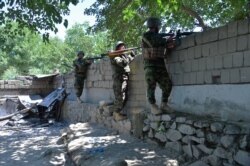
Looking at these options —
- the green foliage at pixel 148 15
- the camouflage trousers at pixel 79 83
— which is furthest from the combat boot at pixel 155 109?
the camouflage trousers at pixel 79 83

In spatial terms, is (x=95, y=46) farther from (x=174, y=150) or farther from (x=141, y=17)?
(x=174, y=150)

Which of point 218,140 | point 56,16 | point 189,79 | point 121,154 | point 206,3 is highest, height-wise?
point 206,3

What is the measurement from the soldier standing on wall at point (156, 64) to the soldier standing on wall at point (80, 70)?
544 centimetres

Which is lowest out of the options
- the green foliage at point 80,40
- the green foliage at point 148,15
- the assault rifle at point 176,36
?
the assault rifle at point 176,36

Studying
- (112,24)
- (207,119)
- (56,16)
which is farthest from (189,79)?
(112,24)

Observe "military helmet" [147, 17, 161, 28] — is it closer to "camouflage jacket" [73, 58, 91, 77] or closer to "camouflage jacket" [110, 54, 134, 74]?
"camouflage jacket" [110, 54, 134, 74]

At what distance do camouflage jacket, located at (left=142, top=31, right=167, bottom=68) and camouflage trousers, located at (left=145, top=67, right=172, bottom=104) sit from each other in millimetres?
84

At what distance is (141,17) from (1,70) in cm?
2213

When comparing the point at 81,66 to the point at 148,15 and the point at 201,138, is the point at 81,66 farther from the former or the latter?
the point at 201,138

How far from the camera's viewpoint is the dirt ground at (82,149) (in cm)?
558

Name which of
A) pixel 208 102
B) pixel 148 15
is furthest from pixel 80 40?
pixel 208 102

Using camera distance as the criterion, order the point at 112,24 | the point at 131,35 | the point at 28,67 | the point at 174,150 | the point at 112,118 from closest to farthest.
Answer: the point at 174,150 → the point at 112,118 → the point at 112,24 → the point at 131,35 → the point at 28,67

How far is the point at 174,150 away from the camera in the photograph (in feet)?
18.6

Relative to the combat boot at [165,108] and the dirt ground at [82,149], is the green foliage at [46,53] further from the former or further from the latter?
the combat boot at [165,108]
